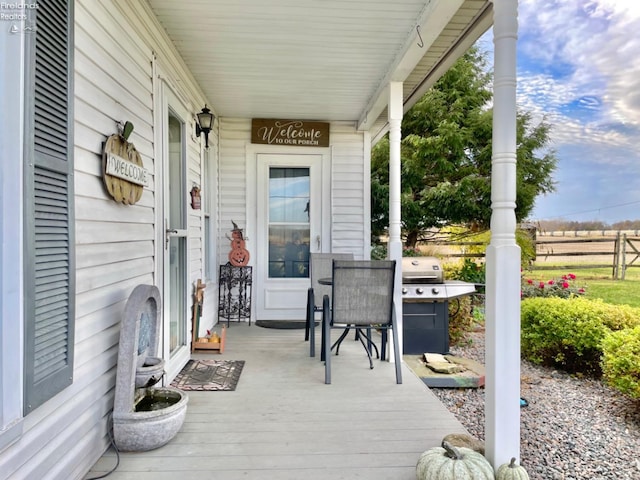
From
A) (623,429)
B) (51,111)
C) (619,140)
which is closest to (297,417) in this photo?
(51,111)

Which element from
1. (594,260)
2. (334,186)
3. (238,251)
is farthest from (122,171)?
(594,260)

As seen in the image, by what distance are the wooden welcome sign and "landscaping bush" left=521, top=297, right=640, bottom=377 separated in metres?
3.18

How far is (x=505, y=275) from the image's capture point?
69.2 inches

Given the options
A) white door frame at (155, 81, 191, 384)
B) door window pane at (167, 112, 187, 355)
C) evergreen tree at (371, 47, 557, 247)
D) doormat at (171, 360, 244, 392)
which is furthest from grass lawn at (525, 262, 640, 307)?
white door frame at (155, 81, 191, 384)

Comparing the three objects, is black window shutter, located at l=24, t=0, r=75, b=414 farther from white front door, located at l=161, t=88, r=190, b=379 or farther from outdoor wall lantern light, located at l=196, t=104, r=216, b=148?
outdoor wall lantern light, located at l=196, t=104, r=216, b=148

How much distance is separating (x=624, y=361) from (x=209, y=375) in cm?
312

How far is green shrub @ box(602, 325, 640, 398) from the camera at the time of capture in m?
2.97

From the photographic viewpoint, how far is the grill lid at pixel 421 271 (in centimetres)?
416

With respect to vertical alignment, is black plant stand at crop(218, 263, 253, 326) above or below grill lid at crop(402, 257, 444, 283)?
below

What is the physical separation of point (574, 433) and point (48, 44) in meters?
3.78

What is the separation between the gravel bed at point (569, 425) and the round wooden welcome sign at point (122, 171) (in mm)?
2731

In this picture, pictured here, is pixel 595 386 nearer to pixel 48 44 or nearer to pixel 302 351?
pixel 302 351

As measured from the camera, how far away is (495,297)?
1776mm

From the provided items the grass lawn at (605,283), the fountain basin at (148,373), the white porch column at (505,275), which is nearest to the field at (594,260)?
the grass lawn at (605,283)
